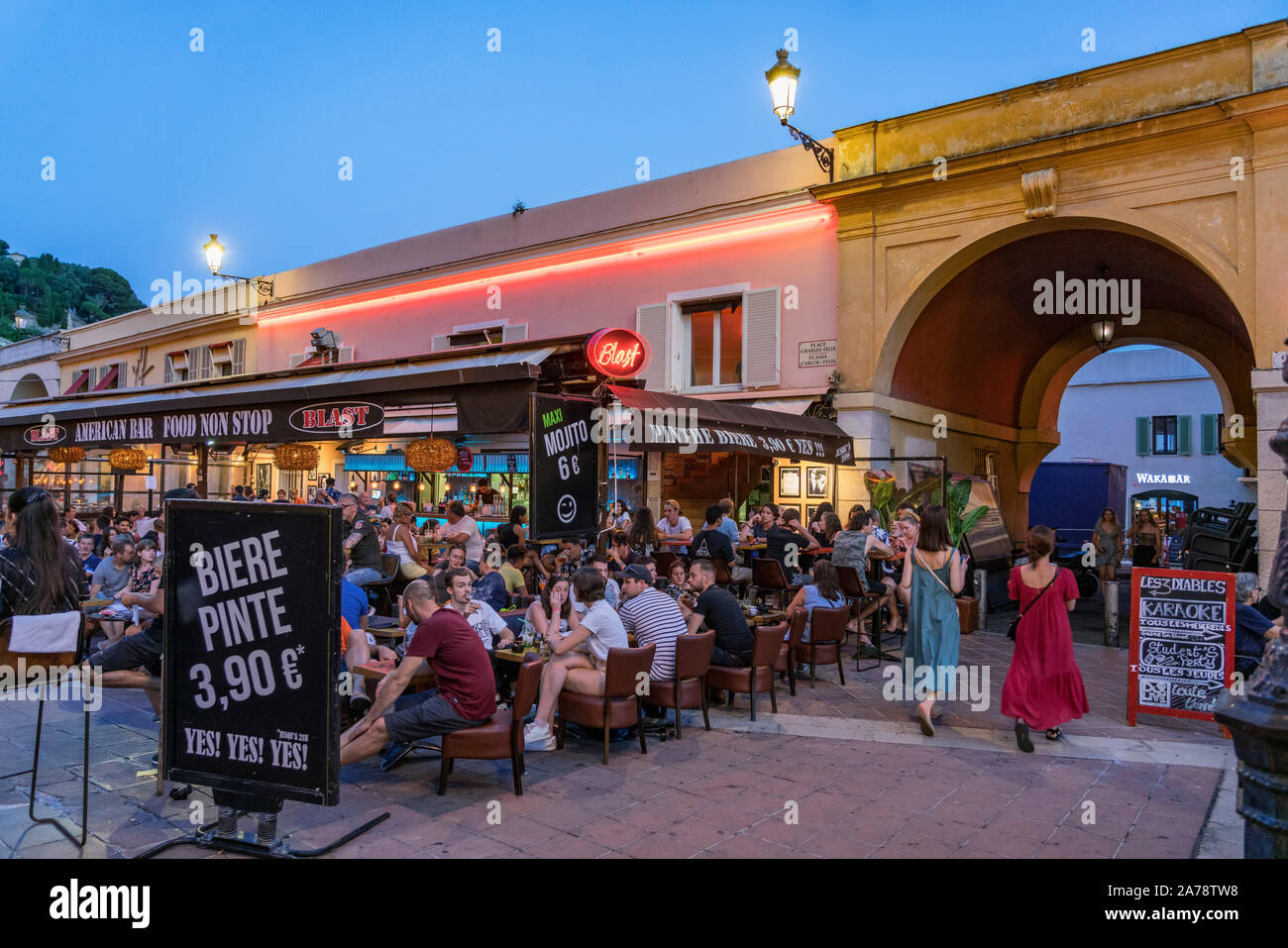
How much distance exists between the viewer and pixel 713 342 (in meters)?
14.4

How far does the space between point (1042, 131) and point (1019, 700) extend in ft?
28.6

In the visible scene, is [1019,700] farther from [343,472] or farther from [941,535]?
[343,472]

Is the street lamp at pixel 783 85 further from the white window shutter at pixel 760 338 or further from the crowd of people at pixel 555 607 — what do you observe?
the crowd of people at pixel 555 607

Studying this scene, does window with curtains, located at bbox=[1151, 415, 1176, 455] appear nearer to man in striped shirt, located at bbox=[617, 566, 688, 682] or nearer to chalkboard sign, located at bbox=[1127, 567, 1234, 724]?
chalkboard sign, located at bbox=[1127, 567, 1234, 724]

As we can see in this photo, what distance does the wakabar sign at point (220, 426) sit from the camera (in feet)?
24.9

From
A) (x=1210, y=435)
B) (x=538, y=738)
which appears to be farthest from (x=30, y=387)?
(x=1210, y=435)

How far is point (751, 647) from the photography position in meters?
6.56

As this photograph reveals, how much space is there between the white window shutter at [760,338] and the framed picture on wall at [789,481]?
1.45m

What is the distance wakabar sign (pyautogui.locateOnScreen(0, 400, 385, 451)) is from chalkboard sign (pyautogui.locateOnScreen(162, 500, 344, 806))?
359cm

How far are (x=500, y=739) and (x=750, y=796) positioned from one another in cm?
151

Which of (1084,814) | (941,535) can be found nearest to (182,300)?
(941,535)

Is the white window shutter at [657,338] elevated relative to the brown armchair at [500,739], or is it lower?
elevated

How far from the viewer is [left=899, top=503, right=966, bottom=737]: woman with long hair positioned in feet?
20.7

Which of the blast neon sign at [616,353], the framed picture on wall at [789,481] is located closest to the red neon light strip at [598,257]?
the framed picture on wall at [789,481]
